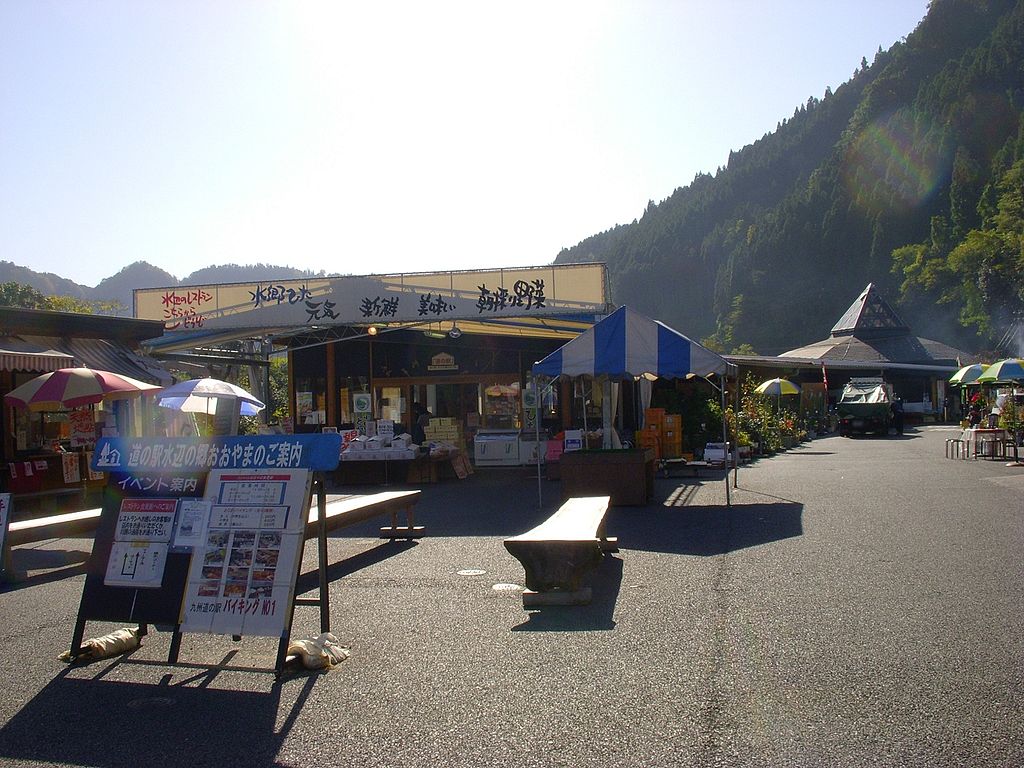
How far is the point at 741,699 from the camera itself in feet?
15.1

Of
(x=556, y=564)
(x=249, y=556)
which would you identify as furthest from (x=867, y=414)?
(x=249, y=556)

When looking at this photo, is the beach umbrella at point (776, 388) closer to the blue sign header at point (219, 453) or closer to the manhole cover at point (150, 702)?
the blue sign header at point (219, 453)

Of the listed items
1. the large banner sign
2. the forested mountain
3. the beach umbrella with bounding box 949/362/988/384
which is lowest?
the beach umbrella with bounding box 949/362/988/384

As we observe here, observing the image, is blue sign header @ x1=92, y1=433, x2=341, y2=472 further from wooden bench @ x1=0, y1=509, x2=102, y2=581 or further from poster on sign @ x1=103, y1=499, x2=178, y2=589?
wooden bench @ x1=0, y1=509, x2=102, y2=581

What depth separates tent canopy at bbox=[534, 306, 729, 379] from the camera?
41.3 ft

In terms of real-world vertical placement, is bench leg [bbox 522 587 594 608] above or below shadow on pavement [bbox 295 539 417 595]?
above

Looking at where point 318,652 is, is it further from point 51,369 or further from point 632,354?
point 51,369

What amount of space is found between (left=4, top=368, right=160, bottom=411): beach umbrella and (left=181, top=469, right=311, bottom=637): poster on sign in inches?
298

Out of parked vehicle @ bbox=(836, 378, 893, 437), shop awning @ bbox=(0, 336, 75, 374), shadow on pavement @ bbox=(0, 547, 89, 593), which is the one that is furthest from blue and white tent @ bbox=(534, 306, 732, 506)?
parked vehicle @ bbox=(836, 378, 893, 437)

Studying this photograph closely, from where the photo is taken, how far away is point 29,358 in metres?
13.3

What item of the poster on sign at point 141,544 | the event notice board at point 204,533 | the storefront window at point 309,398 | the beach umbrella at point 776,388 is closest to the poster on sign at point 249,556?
the event notice board at point 204,533

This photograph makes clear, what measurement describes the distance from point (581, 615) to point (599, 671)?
138 centimetres

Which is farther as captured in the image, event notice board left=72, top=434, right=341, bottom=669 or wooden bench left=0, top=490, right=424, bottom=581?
wooden bench left=0, top=490, right=424, bottom=581

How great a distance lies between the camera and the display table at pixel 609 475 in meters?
12.8
